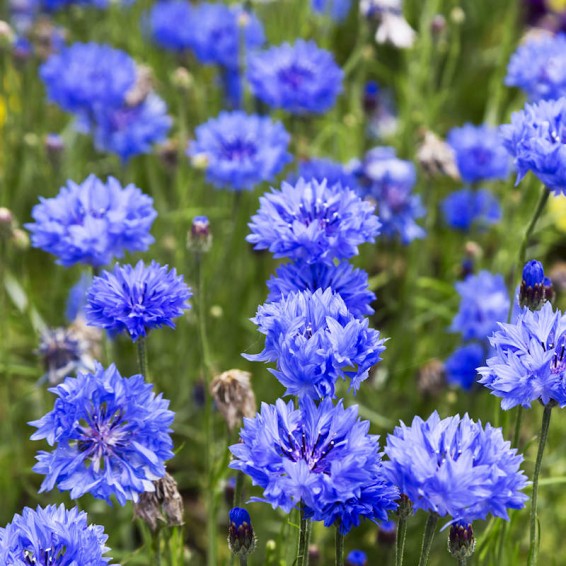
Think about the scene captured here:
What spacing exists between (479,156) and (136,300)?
4.16ft

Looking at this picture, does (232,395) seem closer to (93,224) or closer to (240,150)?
(93,224)

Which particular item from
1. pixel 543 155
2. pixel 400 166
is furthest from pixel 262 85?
pixel 543 155

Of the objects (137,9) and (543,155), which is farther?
(137,9)

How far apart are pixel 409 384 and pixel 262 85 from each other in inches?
31.1

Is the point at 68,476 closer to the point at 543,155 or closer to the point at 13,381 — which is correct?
the point at 543,155

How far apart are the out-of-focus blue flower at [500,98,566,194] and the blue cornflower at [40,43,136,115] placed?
1.06m

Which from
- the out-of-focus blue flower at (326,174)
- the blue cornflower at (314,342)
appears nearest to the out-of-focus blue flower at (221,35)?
the out-of-focus blue flower at (326,174)

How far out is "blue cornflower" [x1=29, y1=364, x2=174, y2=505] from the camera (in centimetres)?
117

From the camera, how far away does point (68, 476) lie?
1187mm

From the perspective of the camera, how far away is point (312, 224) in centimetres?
133

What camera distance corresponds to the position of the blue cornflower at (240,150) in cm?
201

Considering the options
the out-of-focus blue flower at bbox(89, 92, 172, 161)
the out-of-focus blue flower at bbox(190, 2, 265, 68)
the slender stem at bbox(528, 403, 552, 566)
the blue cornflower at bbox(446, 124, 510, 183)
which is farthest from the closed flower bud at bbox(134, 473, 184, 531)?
the out-of-focus blue flower at bbox(190, 2, 265, 68)

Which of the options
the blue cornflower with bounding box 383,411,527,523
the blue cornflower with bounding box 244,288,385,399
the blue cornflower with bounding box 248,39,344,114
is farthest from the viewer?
the blue cornflower with bounding box 248,39,344,114

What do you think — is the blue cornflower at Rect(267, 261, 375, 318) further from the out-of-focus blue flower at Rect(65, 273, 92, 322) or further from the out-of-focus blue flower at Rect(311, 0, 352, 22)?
the out-of-focus blue flower at Rect(311, 0, 352, 22)
